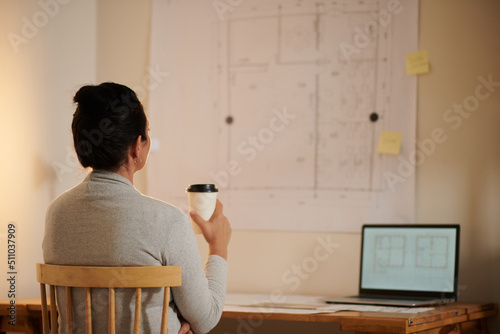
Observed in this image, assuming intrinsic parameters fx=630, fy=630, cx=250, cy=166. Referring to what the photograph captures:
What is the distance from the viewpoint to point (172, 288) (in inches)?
54.7

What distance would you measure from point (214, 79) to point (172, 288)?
142 centimetres

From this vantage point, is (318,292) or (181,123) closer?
(318,292)

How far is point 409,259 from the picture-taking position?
221 centimetres

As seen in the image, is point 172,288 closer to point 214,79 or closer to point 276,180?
point 276,180

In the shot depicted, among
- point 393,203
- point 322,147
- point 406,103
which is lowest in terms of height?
point 393,203

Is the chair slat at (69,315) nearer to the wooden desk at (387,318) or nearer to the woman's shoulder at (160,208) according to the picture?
the woman's shoulder at (160,208)

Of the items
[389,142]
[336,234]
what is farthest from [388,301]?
[389,142]

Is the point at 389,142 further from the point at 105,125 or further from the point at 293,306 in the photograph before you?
the point at 105,125

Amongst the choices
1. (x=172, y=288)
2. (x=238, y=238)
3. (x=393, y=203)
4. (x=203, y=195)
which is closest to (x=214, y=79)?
(x=238, y=238)

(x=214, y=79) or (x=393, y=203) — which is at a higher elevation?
(x=214, y=79)

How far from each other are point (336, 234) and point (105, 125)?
1311mm

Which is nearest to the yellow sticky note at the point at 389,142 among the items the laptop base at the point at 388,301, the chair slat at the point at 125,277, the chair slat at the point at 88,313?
the laptop base at the point at 388,301

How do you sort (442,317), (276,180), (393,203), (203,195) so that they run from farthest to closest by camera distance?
(276,180) → (393,203) → (442,317) → (203,195)

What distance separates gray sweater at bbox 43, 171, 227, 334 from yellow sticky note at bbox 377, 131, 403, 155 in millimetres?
1173
